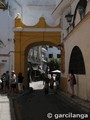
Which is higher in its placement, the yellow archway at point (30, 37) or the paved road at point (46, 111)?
the yellow archway at point (30, 37)

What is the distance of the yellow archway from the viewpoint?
30422mm

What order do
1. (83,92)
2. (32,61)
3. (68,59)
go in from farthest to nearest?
(32,61)
(68,59)
(83,92)

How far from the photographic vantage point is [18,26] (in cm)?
3033

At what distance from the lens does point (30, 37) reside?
101 feet

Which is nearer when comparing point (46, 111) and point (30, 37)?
point (46, 111)

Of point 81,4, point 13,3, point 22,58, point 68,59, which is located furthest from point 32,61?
point 81,4

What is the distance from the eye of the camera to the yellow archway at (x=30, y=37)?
99.8 feet

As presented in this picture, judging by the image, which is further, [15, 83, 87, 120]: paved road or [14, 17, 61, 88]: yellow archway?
[14, 17, 61, 88]: yellow archway

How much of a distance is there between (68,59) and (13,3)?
755 inches

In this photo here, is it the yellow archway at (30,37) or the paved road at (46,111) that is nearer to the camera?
the paved road at (46,111)

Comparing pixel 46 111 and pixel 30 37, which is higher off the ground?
pixel 30 37

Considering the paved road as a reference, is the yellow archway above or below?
above

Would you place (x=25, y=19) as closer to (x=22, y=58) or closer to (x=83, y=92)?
(x=22, y=58)

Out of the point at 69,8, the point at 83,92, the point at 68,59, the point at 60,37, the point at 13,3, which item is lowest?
the point at 83,92
